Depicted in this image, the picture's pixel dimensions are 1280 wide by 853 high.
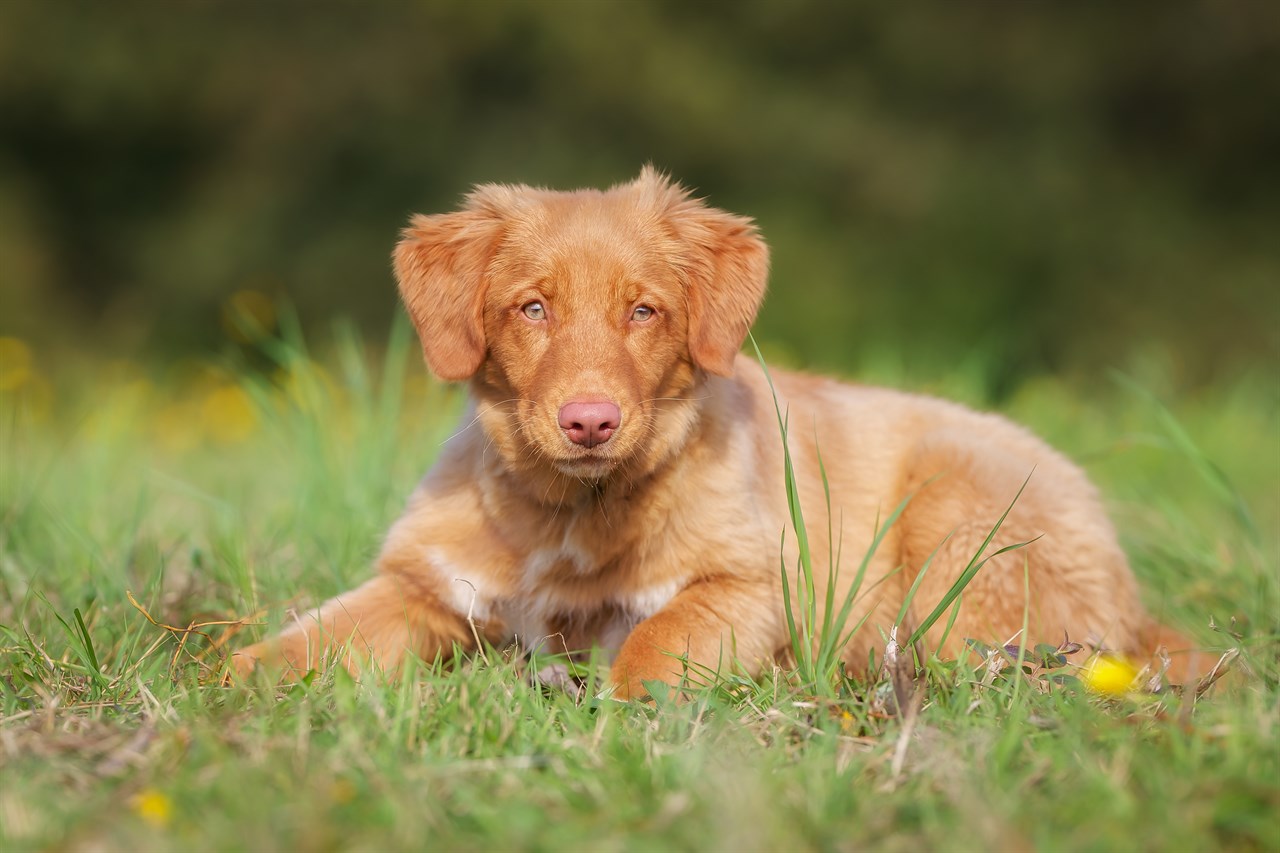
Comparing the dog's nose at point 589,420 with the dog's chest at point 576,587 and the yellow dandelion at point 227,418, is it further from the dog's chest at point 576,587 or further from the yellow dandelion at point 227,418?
the yellow dandelion at point 227,418

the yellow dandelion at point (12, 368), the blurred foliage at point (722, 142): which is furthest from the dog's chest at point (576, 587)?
the blurred foliage at point (722, 142)

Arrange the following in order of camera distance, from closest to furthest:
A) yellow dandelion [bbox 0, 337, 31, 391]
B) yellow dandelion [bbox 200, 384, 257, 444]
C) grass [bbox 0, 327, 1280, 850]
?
1. grass [bbox 0, 327, 1280, 850]
2. yellow dandelion [bbox 0, 337, 31, 391]
3. yellow dandelion [bbox 200, 384, 257, 444]

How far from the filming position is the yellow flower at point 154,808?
73.8 inches

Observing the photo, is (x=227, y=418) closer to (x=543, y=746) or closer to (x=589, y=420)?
(x=589, y=420)

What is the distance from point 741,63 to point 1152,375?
772 centimetres

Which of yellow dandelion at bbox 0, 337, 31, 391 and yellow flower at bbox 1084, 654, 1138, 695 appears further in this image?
yellow dandelion at bbox 0, 337, 31, 391

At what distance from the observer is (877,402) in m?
4.02

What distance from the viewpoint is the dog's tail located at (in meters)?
3.01

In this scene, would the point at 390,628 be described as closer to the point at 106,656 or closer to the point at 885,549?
the point at 106,656

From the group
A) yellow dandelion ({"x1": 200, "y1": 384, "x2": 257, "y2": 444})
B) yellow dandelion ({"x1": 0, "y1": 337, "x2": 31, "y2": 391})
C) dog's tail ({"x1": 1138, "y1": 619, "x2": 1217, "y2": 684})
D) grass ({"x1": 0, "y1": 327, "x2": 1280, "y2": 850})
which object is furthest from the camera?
yellow dandelion ({"x1": 200, "y1": 384, "x2": 257, "y2": 444})

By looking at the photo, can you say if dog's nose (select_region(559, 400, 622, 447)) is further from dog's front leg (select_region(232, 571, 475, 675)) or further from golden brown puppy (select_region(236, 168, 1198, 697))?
dog's front leg (select_region(232, 571, 475, 675))

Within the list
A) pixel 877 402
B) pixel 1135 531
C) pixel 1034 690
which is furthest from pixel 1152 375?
pixel 1034 690

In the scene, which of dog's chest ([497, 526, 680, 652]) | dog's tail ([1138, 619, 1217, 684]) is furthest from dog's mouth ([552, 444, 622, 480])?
dog's tail ([1138, 619, 1217, 684])

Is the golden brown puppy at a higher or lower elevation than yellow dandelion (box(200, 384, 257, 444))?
higher
